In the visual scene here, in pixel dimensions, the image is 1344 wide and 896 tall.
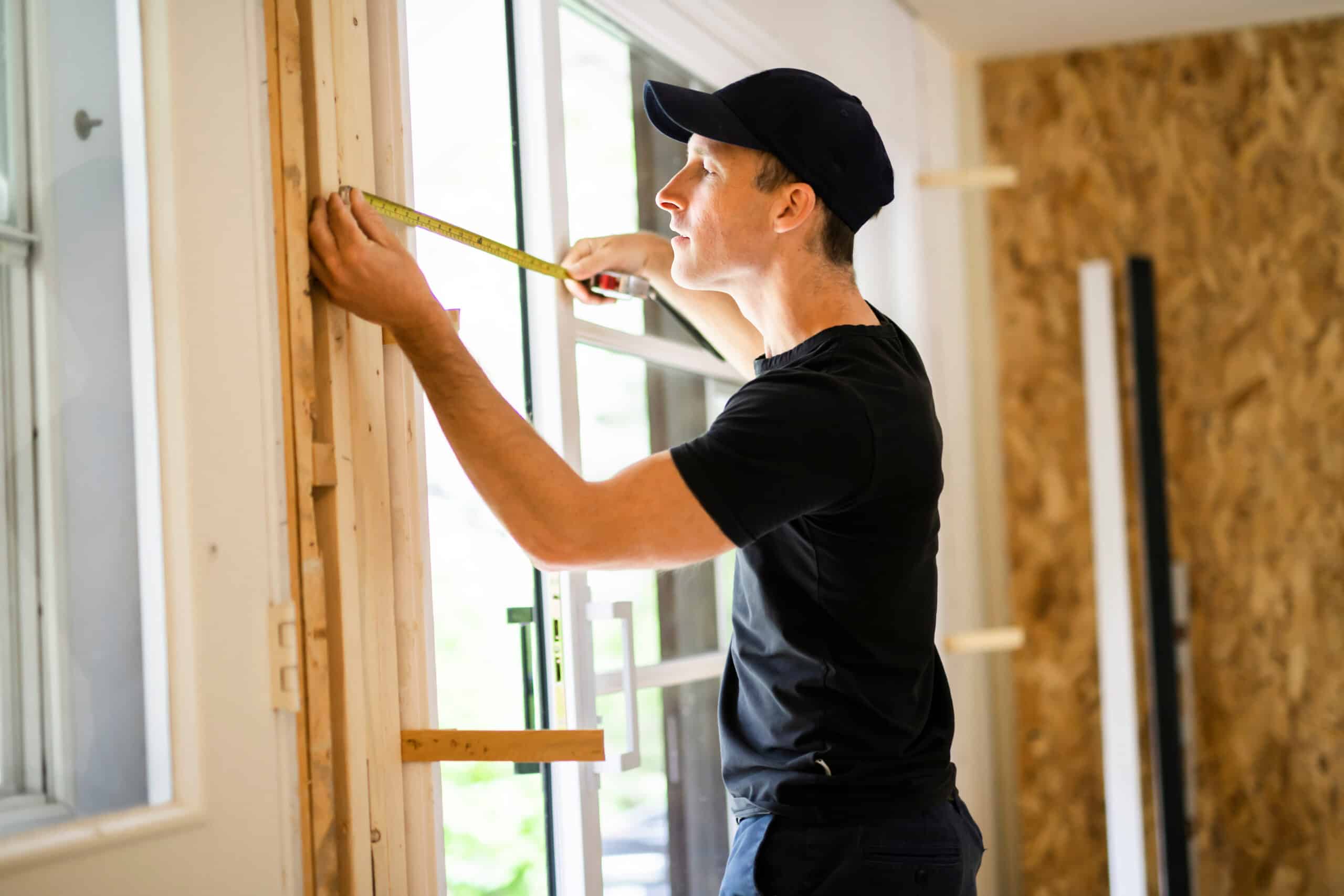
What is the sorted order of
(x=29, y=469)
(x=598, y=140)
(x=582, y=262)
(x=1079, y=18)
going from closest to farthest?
(x=29, y=469), (x=582, y=262), (x=598, y=140), (x=1079, y=18)

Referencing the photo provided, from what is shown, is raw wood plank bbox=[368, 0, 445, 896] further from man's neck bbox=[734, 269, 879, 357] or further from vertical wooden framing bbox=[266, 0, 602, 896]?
man's neck bbox=[734, 269, 879, 357]

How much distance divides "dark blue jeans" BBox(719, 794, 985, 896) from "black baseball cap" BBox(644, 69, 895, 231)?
812 millimetres

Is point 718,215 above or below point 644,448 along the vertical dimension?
above

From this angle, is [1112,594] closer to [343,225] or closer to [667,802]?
[667,802]

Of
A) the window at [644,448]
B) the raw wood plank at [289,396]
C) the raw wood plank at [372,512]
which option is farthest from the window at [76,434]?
the window at [644,448]

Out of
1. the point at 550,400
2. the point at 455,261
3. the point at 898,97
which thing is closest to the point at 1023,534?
the point at 898,97

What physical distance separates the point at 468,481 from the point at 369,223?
1.33 ft

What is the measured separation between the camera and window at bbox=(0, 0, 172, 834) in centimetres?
100

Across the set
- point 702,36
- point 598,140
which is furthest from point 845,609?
point 702,36

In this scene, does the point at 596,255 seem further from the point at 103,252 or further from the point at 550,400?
the point at 103,252

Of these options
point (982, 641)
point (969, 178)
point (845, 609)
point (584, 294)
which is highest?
point (969, 178)

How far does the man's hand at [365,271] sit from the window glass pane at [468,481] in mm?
299

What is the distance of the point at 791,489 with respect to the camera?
1239 mm

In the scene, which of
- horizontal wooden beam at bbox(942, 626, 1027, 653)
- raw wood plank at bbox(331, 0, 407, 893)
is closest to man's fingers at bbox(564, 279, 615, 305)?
raw wood plank at bbox(331, 0, 407, 893)
